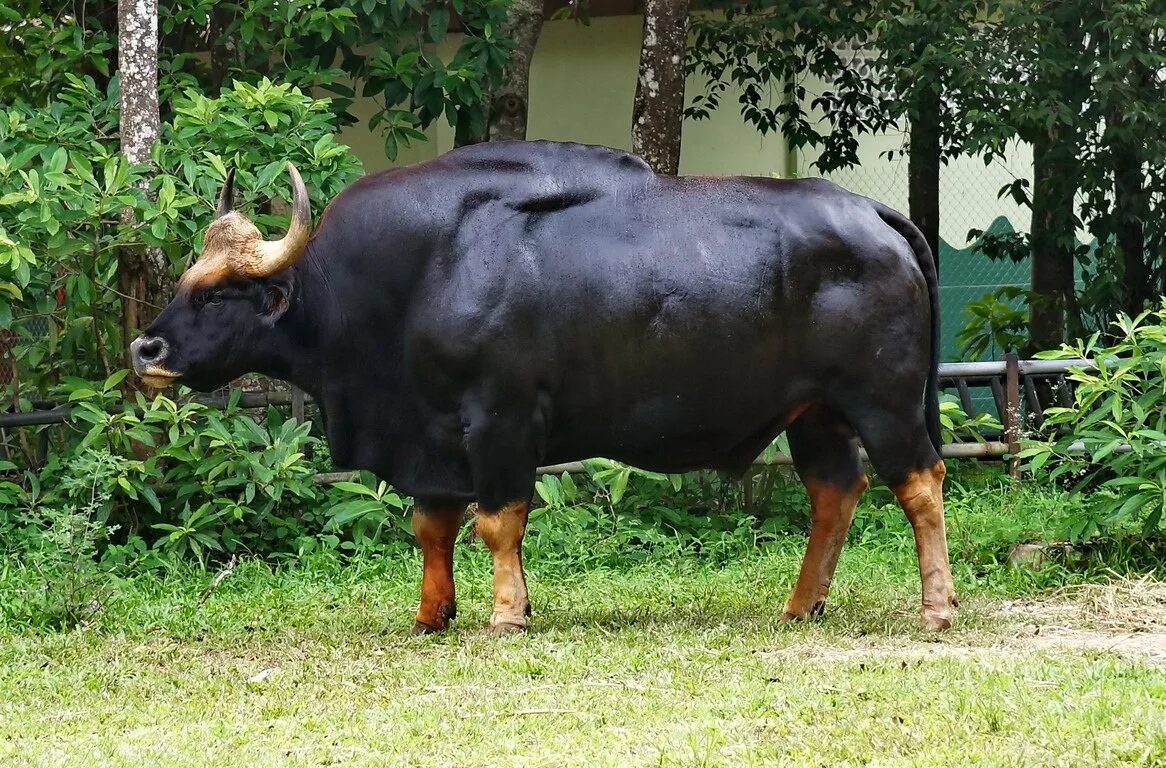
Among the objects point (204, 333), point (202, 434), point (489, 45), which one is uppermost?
point (489, 45)

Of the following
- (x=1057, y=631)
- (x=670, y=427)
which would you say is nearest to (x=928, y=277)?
(x=670, y=427)

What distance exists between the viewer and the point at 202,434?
7.77m

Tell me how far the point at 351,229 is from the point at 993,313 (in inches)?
271

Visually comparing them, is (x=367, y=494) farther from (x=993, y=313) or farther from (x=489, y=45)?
(x=993, y=313)

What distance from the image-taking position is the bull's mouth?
594cm

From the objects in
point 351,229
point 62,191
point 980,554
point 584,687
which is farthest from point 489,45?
point 584,687

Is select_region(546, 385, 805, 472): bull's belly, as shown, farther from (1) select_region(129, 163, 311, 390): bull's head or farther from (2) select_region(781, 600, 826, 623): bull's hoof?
(1) select_region(129, 163, 311, 390): bull's head

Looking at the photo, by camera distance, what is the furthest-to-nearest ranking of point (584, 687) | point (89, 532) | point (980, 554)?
point (980, 554), point (89, 532), point (584, 687)

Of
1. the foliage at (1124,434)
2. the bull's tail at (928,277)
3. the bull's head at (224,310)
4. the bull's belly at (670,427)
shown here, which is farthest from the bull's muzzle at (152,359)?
the foliage at (1124,434)

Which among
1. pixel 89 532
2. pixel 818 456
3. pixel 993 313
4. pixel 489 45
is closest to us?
pixel 818 456

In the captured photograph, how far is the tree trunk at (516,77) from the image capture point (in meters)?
9.90

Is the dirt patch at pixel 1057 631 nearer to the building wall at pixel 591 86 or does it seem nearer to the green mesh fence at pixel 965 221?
the building wall at pixel 591 86

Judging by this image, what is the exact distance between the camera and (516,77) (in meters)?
10.0

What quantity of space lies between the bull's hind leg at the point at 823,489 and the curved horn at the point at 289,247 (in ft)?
6.85
